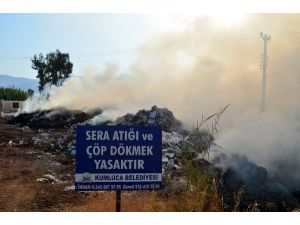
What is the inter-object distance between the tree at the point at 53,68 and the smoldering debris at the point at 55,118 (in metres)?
11.4

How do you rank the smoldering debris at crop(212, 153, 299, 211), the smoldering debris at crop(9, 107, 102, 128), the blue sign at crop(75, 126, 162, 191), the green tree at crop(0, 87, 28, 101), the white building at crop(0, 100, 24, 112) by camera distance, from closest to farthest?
1. the blue sign at crop(75, 126, 162, 191)
2. the smoldering debris at crop(212, 153, 299, 211)
3. the smoldering debris at crop(9, 107, 102, 128)
4. the white building at crop(0, 100, 24, 112)
5. the green tree at crop(0, 87, 28, 101)

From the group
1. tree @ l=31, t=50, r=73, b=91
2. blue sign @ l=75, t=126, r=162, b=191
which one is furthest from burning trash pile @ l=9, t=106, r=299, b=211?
tree @ l=31, t=50, r=73, b=91

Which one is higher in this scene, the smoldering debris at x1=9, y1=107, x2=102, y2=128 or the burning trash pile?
the smoldering debris at x1=9, y1=107, x2=102, y2=128

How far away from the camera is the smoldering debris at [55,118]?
21250 mm

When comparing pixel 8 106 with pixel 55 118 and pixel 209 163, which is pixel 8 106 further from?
pixel 209 163

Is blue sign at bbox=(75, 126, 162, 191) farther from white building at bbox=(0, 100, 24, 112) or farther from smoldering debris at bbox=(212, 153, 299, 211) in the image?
white building at bbox=(0, 100, 24, 112)

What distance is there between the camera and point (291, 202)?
30.0 feet

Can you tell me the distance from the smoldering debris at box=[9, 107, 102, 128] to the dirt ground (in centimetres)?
702

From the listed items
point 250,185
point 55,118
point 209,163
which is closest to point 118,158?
point 209,163

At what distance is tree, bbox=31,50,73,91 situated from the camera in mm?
34000

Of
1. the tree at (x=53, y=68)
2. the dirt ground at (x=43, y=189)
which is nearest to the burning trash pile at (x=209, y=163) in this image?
the dirt ground at (x=43, y=189)

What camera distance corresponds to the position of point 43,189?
29.0ft

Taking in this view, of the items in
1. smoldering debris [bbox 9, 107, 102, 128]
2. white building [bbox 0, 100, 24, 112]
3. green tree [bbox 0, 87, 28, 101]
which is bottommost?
smoldering debris [bbox 9, 107, 102, 128]

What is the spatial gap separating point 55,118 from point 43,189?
519 inches
